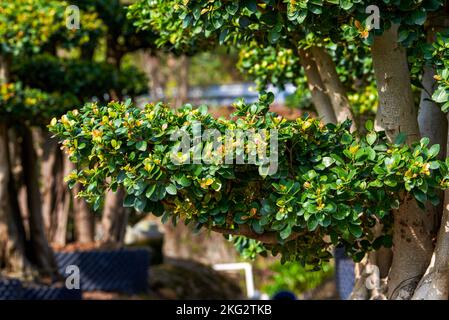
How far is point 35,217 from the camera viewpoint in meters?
9.11

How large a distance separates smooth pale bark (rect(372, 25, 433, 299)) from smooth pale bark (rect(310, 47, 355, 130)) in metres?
0.58

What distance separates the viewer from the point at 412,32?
13.6 ft

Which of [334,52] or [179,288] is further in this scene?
[179,288]

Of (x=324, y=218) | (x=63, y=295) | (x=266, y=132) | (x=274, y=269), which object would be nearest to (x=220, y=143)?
(x=266, y=132)

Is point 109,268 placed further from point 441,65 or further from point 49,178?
point 441,65

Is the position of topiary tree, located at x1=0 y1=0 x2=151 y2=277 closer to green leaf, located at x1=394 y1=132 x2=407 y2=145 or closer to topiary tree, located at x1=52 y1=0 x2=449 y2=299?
topiary tree, located at x1=52 y1=0 x2=449 y2=299

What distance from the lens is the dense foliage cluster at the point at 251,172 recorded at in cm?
381

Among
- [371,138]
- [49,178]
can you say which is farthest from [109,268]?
[371,138]

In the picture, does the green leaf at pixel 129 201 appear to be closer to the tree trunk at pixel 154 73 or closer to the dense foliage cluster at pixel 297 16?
the dense foliage cluster at pixel 297 16

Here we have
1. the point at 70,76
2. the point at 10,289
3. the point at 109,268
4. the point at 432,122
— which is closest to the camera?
the point at 432,122

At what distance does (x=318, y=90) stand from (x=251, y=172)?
1.50m

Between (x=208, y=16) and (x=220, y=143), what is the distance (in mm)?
764

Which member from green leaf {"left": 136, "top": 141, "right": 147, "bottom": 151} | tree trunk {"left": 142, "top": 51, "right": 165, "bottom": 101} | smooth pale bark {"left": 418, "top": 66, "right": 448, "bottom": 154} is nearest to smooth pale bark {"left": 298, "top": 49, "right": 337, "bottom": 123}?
smooth pale bark {"left": 418, "top": 66, "right": 448, "bottom": 154}

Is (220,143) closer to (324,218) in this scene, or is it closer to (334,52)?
(324,218)
